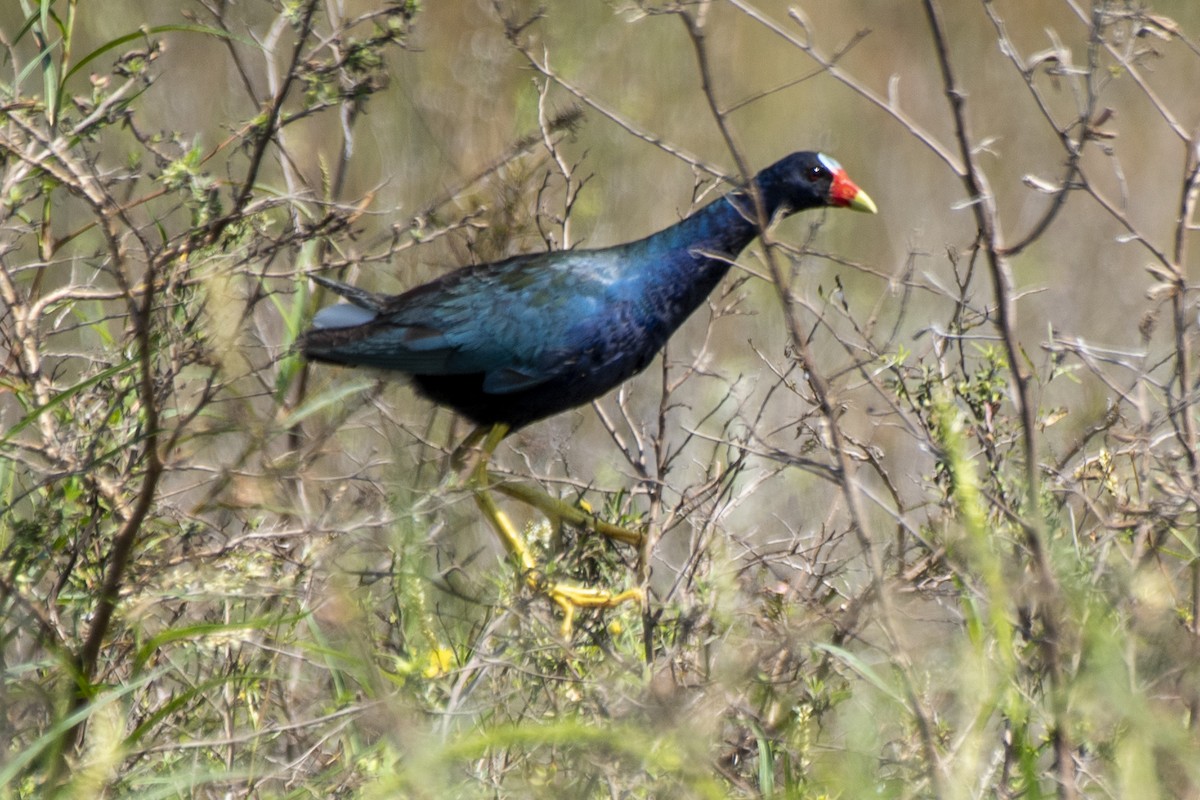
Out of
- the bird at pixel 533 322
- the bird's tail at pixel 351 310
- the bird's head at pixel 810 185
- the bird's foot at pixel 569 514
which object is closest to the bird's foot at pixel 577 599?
the bird's foot at pixel 569 514

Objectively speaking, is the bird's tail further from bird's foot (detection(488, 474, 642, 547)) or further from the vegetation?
bird's foot (detection(488, 474, 642, 547))

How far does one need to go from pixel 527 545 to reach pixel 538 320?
0.91m

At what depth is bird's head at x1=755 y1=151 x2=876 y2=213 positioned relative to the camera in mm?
4297

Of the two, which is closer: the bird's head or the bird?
the bird

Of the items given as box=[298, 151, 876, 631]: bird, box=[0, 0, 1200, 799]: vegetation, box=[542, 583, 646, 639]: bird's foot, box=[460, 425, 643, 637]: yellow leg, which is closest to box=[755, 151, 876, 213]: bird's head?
box=[298, 151, 876, 631]: bird

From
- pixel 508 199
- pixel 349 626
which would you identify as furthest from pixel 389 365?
pixel 349 626

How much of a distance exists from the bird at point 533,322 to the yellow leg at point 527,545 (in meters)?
0.01

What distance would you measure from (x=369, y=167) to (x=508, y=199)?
3.16m

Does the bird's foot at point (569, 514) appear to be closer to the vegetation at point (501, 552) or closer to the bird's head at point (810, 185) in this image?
the vegetation at point (501, 552)

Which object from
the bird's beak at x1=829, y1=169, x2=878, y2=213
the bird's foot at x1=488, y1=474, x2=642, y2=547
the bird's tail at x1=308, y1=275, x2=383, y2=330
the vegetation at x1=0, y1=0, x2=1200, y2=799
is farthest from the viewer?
the bird's beak at x1=829, y1=169, x2=878, y2=213

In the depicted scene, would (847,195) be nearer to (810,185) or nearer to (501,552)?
(810,185)

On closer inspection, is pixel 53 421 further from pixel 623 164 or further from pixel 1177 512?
pixel 623 164

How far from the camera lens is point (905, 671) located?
6.12 ft

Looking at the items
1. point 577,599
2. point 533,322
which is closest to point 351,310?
point 533,322
